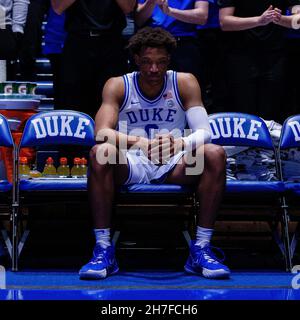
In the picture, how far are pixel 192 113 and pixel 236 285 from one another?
1121 mm

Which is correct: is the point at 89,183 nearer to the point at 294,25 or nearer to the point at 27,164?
the point at 27,164

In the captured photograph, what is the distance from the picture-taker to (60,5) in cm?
553

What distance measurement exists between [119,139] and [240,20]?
1480 millimetres

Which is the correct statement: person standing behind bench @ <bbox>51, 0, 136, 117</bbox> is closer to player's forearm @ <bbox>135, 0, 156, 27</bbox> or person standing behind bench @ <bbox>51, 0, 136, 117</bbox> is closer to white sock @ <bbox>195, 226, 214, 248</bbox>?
player's forearm @ <bbox>135, 0, 156, 27</bbox>

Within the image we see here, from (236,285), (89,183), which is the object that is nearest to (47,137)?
(89,183)

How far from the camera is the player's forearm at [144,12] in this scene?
5613 millimetres

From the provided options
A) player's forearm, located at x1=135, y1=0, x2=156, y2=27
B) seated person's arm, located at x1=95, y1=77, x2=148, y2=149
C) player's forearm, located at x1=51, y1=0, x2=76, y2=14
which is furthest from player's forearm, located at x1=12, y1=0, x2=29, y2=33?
seated person's arm, located at x1=95, y1=77, x2=148, y2=149

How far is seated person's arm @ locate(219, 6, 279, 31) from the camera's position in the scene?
18.0 feet

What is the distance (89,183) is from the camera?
4547mm

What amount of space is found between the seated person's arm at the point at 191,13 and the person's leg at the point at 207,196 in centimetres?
136

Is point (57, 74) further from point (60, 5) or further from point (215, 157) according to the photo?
point (215, 157)

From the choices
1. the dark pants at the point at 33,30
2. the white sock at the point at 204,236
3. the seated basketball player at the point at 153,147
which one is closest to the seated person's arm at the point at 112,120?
the seated basketball player at the point at 153,147

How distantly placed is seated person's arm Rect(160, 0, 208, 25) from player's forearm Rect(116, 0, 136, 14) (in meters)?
0.21
